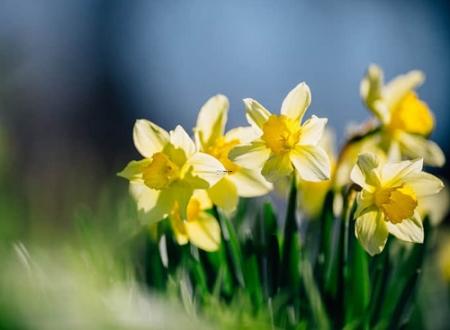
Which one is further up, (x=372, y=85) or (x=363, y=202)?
(x=372, y=85)

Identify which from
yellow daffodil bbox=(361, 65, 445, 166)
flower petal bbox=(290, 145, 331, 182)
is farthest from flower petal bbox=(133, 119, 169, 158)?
yellow daffodil bbox=(361, 65, 445, 166)

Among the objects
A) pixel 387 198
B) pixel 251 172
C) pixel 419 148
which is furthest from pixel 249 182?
pixel 419 148

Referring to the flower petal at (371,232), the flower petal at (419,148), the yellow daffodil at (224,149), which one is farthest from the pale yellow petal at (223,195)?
the flower petal at (419,148)

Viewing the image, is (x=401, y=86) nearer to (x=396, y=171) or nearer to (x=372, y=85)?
(x=372, y=85)

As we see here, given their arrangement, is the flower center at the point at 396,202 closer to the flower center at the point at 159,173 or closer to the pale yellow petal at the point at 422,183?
the pale yellow petal at the point at 422,183

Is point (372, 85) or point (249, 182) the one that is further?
point (372, 85)

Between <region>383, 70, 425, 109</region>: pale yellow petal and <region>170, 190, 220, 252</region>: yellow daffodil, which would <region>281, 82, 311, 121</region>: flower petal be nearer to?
<region>170, 190, 220, 252</region>: yellow daffodil

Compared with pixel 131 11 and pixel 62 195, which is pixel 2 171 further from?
pixel 131 11
